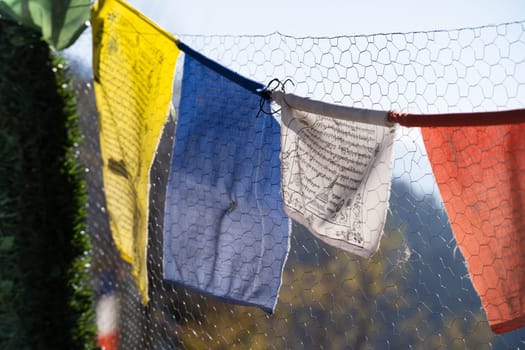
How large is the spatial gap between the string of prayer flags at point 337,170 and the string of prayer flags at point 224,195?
134mm

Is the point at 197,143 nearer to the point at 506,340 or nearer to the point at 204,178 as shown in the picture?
the point at 204,178

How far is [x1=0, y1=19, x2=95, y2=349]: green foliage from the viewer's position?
2.59m

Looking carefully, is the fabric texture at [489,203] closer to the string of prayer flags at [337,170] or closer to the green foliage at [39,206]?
the string of prayer flags at [337,170]

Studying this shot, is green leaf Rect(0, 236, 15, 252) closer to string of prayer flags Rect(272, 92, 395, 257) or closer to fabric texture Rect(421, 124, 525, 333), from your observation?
string of prayer flags Rect(272, 92, 395, 257)

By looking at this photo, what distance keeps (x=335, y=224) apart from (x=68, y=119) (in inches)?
56.8

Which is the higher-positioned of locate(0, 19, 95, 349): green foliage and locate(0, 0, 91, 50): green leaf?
locate(0, 0, 91, 50): green leaf

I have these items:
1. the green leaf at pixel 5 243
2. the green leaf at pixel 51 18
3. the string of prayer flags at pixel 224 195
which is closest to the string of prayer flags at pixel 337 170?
the string of prayer flags at pixel 224 195

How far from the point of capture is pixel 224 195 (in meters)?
2.02

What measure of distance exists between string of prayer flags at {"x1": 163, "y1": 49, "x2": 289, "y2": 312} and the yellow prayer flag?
0.44ft

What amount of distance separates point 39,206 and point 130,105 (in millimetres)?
620

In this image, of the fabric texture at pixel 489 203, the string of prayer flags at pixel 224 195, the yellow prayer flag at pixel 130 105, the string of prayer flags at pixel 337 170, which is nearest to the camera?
the fabric texture at pixel 489 203

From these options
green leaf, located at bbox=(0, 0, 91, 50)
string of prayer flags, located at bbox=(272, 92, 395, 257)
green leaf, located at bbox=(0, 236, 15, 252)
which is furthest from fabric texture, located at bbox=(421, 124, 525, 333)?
green leaf, located at bbox=(0, 236, 15, 252)

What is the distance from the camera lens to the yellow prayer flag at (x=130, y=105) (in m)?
2.17

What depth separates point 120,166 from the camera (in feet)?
8.01
